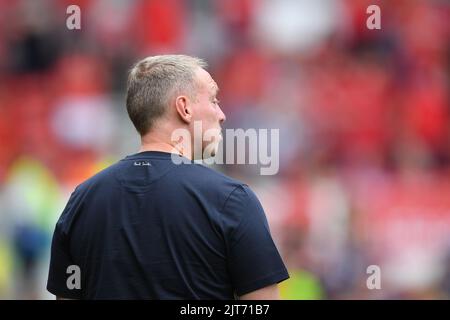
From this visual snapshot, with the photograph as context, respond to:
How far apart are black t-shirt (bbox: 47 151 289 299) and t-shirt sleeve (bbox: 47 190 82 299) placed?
0.18ft

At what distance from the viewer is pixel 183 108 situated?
2.15 m

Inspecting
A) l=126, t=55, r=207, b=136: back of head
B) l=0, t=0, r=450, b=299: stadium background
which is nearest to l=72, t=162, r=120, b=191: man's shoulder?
l=126, t=55, r=207, b=136: back of head

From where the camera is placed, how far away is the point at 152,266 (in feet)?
6.66

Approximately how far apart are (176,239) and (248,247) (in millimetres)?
160

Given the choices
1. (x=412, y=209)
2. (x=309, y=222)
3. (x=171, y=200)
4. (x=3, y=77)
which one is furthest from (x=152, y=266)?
(x=3, y=77)

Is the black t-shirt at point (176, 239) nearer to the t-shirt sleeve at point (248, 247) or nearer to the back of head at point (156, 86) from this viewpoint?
the t-shirt sleeve at point (248, 247)

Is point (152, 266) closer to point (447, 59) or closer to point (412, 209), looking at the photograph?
point (412, 209)

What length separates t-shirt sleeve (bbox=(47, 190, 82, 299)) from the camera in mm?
2145

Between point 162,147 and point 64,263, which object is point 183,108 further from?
point 64,263

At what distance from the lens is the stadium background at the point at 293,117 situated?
6.13 m

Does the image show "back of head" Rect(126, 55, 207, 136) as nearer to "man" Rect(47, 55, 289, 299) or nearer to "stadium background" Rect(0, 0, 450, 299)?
"man" Rect(47, 55, 289, 299)

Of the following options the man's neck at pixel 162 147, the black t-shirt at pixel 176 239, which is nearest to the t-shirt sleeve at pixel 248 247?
the black t-shirt at pixel 176 239

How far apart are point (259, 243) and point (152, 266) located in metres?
0.24

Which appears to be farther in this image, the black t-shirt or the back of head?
the back of head
